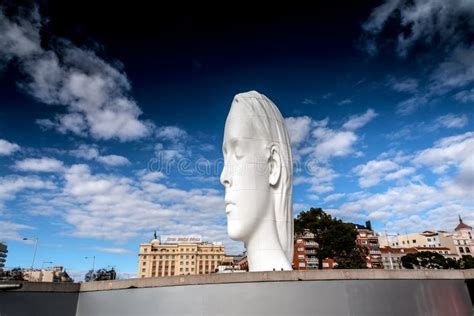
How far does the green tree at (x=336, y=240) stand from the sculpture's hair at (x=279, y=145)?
21.4 metres

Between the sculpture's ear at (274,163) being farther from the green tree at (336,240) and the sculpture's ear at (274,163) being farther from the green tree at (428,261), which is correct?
the green tree at (428,261)

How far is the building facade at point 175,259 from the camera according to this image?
8906 centimetres

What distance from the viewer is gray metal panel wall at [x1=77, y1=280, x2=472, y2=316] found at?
776 centimetres

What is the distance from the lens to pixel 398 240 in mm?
85375

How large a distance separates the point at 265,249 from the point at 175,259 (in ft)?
276

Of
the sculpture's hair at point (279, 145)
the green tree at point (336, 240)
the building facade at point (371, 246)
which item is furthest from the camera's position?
the building facade at point (371, 246)

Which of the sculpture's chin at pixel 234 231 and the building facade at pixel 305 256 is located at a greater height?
the building facade at pixel 305 256

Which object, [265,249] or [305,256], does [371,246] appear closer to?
[305,256]

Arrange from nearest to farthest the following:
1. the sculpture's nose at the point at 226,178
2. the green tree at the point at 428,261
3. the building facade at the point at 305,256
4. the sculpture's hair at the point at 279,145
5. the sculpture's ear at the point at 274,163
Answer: the sculpture's nose at the point at 226,178 < the sculpture's hair at the point at 279,145 < the sculpture's ear at the point at 274,163 < the green tree at the point at 428,261 < the building facade at the point at 305,256

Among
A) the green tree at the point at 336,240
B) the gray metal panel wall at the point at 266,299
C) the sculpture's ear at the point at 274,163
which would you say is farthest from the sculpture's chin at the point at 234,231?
the green tree at the point at 336,240

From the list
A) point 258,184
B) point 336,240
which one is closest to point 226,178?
point 258,184

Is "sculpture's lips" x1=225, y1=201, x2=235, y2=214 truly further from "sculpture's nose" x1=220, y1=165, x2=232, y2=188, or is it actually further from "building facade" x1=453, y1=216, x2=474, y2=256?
"building facade" x1=453, y1=216, x2=474, y2=256

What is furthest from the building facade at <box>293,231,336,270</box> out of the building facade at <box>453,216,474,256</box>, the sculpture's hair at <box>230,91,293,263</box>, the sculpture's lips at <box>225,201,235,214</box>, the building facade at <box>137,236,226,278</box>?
the sculpture's lips at <box>225,201,235,214</box>

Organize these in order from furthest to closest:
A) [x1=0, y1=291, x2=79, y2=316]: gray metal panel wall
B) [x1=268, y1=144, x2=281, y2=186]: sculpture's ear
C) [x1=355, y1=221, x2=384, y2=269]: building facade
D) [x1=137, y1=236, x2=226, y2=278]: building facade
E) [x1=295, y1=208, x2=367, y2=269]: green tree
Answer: [x1=137, y1=236, x2=226, y2=278]: building facade
[x1=355, y1=221, x2=384, y2=269]: building facade
[x1=295, y1=208, x2=367, y2=269]: green tree
[x1=268, y1=144, x2=281, y2=186]: sculpture's ear
[x1=0, y1=291, x2=79, y2=316]: gray metal panel wall
